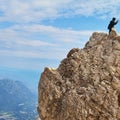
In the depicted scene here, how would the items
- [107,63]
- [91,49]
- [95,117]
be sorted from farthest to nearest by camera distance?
[91,49]
[107,63]
[95,117]

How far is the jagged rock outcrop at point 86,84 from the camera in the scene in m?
38.4

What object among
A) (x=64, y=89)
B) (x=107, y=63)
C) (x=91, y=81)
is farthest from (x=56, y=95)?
(x=107, y=63)

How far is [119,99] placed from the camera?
38750 mm

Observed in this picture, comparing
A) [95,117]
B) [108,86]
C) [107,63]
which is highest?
[107,63]

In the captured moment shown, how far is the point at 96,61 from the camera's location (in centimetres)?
4256

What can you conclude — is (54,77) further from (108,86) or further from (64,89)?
(108,86)

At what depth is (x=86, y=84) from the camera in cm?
4059

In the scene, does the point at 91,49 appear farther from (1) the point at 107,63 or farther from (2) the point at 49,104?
(2) the point at 49,104

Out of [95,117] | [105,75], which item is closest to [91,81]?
[105,75]

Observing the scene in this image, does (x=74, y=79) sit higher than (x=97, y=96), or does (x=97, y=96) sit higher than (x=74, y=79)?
(x=74, y=79)

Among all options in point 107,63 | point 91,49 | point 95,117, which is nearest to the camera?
point 95,117

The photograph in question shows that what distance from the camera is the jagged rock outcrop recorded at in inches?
1512

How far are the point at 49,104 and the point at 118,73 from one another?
9562 millimetres

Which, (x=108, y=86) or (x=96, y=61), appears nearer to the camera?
(x=108, y=86)
